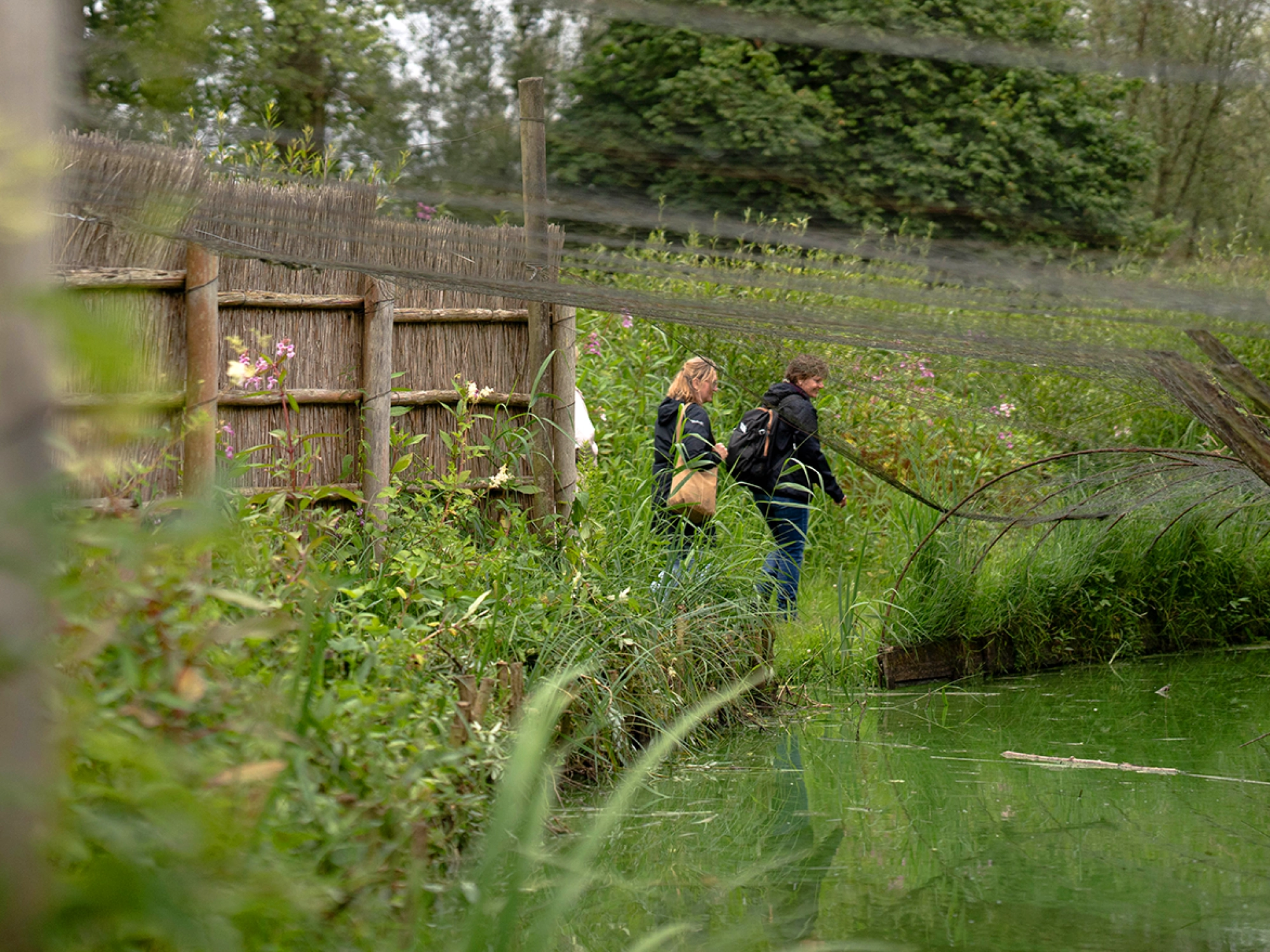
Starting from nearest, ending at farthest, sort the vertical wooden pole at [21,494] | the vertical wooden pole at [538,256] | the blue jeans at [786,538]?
the vertical wooden pole at [21,494]
the vertical wooden pole at [538,256]
the blue jeans at [786,538]

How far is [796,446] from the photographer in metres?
6.02

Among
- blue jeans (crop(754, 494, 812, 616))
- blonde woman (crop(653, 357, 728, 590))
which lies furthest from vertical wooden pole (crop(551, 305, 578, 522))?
blue jeans (crop(754, 494, 812, 616))

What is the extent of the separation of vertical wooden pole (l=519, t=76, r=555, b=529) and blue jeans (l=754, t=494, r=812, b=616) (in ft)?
3.52

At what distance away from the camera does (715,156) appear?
3283mm

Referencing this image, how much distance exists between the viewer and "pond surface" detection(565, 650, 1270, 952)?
2.61 metres

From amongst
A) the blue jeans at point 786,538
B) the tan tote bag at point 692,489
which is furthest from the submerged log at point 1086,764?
the tan tote bag at point 692,489

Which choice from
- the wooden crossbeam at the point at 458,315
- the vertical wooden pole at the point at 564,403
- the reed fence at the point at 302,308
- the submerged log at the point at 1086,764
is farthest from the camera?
the vertical wooden pole at the point at 564,403

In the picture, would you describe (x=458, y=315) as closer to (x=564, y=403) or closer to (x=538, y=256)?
(x=564, y=403)

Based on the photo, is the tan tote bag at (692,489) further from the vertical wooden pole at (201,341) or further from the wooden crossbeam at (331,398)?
the vertical wooden pole at (201,341)

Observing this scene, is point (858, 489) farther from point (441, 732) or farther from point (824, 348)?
point (441, 732)

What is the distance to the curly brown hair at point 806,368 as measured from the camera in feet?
18.6

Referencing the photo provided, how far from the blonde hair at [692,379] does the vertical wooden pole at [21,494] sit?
4.75 meters

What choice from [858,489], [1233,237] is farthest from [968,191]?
[858,489]

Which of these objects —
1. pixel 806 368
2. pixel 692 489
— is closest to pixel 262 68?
pixel 692 489
